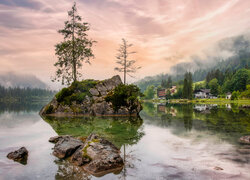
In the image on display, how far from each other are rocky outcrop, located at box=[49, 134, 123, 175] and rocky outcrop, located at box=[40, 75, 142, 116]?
83.3ft

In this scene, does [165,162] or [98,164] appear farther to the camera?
[165,162]

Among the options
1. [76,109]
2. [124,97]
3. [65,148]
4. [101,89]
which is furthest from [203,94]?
[65,148]

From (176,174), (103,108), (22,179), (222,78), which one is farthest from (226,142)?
(222,78)

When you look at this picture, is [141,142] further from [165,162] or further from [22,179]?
[22,179]

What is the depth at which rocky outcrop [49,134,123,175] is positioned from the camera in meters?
10.7

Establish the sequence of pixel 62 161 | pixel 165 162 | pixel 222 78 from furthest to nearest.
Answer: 1. pixel 222 78
2. pixel 62 161
3. pixel 165 162

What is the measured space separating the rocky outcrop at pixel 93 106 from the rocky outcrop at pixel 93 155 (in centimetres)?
2539

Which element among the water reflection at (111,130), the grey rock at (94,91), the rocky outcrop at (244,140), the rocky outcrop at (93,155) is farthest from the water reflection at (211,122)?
the grey rock at (94,91)

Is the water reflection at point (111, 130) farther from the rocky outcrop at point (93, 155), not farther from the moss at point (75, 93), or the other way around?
the moss at point (75, 93)

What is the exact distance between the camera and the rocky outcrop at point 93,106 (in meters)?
40.3

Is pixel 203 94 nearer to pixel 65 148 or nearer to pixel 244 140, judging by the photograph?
pixel 244 140

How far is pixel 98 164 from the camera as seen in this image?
1068cm

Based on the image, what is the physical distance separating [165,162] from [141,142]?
204 inches

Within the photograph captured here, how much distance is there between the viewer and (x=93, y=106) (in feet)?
135
